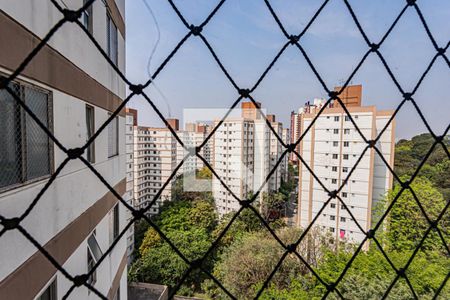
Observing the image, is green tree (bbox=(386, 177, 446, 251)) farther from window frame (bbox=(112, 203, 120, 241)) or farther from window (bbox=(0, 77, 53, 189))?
window (bbox=(0, 77, 53, 189))

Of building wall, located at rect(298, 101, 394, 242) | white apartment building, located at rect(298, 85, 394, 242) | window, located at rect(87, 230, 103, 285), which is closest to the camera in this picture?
window, located at rect(87, 230, 103, 285)

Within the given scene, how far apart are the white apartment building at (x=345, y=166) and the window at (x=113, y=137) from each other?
21.7ft

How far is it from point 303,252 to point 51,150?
6.57m

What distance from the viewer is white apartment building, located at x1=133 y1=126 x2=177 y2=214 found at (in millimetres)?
11891

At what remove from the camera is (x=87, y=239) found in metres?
1.39

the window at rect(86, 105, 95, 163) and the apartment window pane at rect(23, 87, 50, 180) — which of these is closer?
the apartment window pane at rect(23, 87, 50, 180)

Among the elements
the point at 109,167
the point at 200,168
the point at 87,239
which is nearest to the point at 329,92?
the point at 87,239

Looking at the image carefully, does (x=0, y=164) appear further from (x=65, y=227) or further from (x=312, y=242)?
(x=312, y=242)

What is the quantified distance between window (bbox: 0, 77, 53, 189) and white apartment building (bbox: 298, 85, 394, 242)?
7.51 metres

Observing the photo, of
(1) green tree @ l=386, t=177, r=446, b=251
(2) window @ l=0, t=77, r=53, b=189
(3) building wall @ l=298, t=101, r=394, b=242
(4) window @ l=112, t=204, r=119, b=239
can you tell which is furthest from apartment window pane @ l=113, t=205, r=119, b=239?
(3) building wall @ l=298, t=101, r=394, b=242

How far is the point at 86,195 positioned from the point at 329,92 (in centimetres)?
129

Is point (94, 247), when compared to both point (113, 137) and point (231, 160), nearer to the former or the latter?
point (113, 137)

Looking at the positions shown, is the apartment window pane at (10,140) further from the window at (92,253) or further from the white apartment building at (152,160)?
the white apartment building at (152,160)

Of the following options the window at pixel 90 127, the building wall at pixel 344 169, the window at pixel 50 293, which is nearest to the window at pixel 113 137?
the window at pixel 90 127
